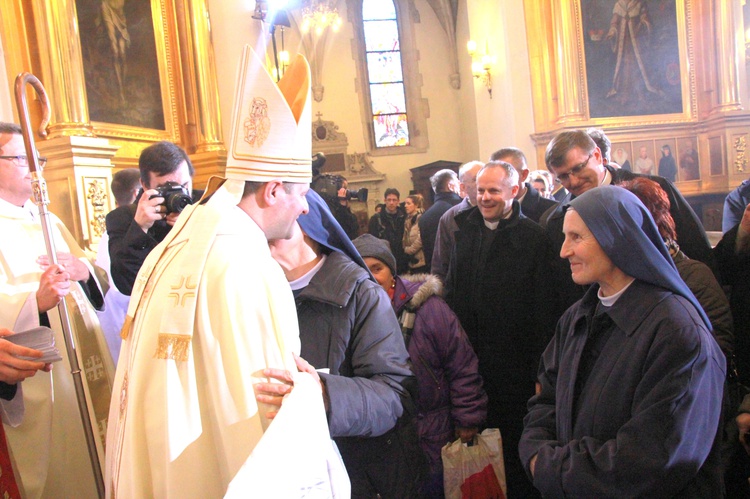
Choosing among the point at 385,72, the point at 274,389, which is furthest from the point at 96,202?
the point at 385,72

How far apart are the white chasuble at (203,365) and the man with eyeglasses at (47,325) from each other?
3.89 feet

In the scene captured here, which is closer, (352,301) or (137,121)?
(352,301)

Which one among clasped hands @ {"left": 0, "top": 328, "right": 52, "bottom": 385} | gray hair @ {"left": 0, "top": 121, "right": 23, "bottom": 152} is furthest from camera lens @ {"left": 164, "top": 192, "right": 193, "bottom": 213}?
clasped hands @ {"left": 0, "top": 328, "right": 52, "bottom": 385}

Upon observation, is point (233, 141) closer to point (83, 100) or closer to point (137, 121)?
point (83, 100)

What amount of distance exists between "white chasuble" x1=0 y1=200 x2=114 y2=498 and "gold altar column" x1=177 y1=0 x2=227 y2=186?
5.66 meters

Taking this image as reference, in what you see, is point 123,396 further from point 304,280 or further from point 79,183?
point 79,183

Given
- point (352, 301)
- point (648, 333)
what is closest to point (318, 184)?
point (352, 301)

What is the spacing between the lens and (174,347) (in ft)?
4.09

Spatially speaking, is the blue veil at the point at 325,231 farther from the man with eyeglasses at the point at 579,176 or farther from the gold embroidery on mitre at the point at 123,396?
the man with eyeglasses at the point at 579,176

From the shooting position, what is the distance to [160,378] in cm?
126

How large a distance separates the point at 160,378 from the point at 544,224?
277cm

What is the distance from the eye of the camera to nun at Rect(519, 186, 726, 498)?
158 cm

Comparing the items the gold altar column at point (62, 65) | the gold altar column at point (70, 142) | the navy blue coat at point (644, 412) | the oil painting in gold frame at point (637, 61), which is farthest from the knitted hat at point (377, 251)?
the oil painting in gold frame at point (637, 61)

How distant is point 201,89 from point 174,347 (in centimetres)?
776
